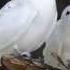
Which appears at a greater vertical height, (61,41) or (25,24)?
(25,24)

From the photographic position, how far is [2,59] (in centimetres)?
99

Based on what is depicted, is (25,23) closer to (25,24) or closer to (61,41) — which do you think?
(25,24)

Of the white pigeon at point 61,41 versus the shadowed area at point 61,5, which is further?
the shadowed area at point 61,5

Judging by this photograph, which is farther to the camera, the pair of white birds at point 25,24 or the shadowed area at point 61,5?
the shadowed area at point 61,5

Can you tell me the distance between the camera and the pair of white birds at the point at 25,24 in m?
1.03

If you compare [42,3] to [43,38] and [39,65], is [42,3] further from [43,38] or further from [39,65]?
[39,65]

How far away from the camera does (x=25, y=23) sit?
1.04 metres

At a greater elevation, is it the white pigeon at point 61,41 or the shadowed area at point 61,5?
the shadowed area at point 61,5

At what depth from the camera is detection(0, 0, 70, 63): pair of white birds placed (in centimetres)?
103

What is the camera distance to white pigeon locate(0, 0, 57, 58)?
1028mm

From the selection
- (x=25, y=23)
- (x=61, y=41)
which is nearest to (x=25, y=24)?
(x=25, y=23)

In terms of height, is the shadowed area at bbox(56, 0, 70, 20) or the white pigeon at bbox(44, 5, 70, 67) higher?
the shadowed area at bbox(56, 0, 70, 20)

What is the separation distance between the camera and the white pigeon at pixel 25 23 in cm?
103

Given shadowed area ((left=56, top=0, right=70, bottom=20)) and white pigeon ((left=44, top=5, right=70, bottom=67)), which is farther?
shadowed area ((left=56, top=0, right=70, bottom=20))
